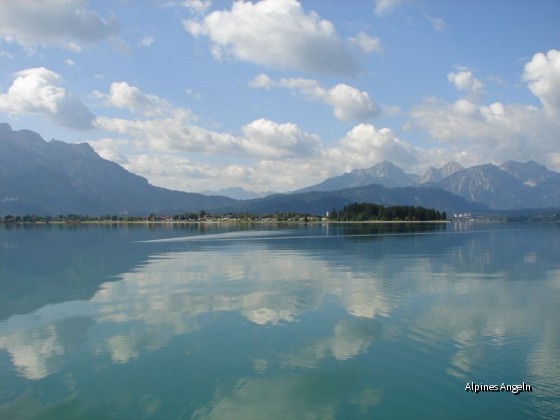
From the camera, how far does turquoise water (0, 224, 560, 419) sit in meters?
20.2

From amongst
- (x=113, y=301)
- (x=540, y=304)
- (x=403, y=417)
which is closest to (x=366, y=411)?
(x=403, y=417)

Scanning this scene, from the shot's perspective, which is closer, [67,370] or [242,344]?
[67,370]

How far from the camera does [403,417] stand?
18.8 metres

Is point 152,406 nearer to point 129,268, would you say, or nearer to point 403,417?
point 403,417

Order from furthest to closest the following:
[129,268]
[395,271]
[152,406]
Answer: [129,268] < [395,271] < [152,406]

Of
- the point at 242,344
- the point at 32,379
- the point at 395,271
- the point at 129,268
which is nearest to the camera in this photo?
the point at 32,379

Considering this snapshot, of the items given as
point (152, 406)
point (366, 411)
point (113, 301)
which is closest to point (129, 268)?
point (113, 301)

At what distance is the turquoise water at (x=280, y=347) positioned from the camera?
2020 centimetres

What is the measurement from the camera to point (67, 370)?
965 inches

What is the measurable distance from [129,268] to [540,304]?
53271 millimetres

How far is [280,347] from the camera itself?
90.7 ft

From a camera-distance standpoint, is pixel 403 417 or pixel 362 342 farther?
pixel 362 342

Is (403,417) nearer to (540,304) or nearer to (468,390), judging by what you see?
(468,390)

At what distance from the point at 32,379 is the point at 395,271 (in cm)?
4619
